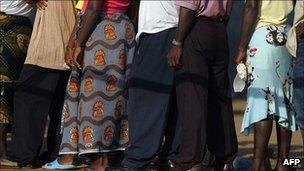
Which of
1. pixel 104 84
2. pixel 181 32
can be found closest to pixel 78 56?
pixel 104 84

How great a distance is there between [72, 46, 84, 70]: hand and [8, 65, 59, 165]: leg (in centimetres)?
54

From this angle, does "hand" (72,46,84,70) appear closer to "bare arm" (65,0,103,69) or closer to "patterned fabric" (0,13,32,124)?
"bare arm" (65,0,103,69)

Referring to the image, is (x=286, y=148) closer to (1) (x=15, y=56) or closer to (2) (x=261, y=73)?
(2) (x=261, y=73)

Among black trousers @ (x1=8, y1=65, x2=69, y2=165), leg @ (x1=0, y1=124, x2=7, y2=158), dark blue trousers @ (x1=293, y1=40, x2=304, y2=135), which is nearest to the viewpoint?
dark blue trousers @ (x1=293, y1=40, x2=304, y2=135)

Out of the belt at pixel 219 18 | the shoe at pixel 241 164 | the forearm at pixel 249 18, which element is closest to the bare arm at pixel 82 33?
the belt at pixel 219 18

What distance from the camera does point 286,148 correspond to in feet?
21.6

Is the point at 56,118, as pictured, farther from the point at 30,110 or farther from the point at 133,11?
the point at 133,11

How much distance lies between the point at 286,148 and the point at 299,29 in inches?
40.3

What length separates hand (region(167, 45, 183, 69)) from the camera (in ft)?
20.8

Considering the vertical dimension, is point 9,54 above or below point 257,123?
above

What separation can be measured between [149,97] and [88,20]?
749 millimetres

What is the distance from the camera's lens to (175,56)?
6344 millimetres

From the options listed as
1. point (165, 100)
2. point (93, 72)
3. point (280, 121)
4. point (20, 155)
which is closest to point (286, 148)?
point (280, 121)

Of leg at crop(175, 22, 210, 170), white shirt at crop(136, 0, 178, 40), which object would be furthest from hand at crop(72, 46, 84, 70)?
leg at crop(175, 22, 210, 170)
